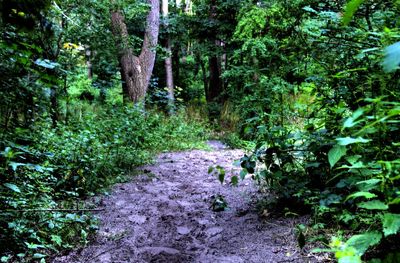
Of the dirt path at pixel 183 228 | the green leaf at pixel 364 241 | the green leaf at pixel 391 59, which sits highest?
the green leaf at pixel 391 59

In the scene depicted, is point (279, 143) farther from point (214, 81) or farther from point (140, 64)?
point (214, 81)

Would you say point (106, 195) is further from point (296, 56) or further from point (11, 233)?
point (296, 56)

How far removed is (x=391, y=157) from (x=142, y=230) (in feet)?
7.33

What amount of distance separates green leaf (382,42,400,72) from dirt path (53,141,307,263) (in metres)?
1.68

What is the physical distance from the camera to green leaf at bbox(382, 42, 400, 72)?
78cm

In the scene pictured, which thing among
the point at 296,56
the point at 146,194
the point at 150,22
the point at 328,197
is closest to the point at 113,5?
the point at 150,22

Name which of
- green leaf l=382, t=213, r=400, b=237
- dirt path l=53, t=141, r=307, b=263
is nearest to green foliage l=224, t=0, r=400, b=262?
green leaf l=382, t=213, r=400, b=237

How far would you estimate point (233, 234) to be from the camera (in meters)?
2.87

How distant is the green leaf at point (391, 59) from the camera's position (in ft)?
2.55

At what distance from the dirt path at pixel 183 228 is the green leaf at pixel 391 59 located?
5.51ft

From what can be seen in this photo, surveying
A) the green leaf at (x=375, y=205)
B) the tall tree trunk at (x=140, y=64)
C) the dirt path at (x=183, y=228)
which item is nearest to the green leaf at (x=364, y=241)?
the green leaf at (x=375, y=205)

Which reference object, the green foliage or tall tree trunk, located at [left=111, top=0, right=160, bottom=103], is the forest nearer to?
the green foliage

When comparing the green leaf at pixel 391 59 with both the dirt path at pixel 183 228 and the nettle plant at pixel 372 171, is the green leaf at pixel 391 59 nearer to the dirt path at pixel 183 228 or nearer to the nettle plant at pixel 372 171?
the nettle plant at pixel 372 171

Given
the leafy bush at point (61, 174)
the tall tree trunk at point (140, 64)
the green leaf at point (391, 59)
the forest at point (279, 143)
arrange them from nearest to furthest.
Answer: the green leaf at point (391, 59)
the forest at point (279, 143)
the leafy bush at point (61, 174)
the tall tree trunk at point (140, 64)
